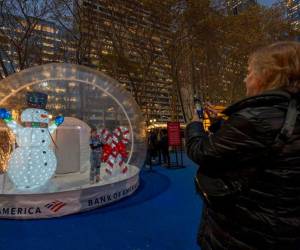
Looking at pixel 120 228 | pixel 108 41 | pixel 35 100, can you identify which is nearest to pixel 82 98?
pixel 35 100

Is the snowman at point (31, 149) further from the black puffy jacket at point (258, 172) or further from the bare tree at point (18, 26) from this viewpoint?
the bare tree at point (18, 26)

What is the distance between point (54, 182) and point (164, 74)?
15.8 m

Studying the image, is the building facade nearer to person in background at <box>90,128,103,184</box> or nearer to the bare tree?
the bare tree

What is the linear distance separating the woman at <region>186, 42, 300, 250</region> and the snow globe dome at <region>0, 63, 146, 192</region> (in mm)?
6852

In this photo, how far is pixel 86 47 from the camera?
16.3m

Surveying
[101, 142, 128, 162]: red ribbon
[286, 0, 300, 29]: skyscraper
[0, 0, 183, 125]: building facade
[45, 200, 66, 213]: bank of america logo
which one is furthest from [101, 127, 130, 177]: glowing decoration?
[286, 0, 300, 29]: skyscraper

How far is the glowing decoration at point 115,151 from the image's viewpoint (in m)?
7.78

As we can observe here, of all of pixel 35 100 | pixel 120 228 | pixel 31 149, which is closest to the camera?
pixel 120 228

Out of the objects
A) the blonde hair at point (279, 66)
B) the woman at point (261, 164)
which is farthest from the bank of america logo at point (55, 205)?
the blonde hair at point (279, 66)

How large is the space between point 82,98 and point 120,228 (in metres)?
6.19

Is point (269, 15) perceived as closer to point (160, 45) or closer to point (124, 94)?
point (160, 45)

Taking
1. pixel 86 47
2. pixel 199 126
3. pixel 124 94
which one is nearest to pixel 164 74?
pixel 86 47

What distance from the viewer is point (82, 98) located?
9.69m

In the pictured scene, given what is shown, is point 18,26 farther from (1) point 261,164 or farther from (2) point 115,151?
(1) point 261,164
